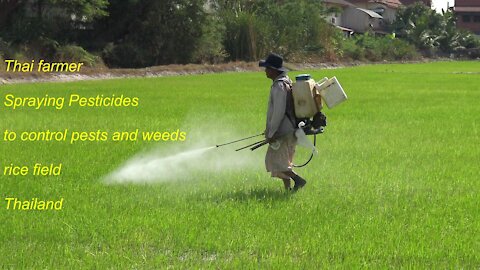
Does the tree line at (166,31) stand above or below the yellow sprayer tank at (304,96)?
below

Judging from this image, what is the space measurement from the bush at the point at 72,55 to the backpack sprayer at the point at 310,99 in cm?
2791

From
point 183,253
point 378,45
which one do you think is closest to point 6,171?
point 183,253

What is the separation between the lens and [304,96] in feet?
21.5

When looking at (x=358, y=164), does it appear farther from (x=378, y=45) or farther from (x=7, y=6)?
(x=378, y=45)

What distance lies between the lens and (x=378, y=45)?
64375 mm

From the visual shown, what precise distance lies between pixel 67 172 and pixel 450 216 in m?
4.44

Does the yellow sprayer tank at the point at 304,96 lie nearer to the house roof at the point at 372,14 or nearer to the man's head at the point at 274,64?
the man's head at the point at 274,64

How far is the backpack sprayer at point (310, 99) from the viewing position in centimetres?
653

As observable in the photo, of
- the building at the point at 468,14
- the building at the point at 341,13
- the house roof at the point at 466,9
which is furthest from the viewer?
the building at the point at 468,14

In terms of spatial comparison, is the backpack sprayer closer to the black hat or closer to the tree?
the black hat

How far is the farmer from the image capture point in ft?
21.7

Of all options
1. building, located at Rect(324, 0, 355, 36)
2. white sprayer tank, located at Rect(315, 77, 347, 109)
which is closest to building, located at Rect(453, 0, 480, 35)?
building, located at Rect(324, 0, 355, 36)

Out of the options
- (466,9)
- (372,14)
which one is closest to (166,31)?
(372,14)

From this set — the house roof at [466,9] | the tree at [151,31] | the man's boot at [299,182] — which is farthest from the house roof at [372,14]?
the man's boot at [299,182]
